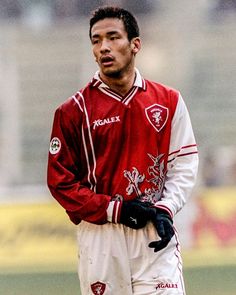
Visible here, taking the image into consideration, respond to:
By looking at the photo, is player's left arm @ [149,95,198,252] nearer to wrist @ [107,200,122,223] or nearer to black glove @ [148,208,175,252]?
black glove @ [148,208,175,252]

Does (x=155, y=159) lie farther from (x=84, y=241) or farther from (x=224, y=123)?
(x=224, y=123)

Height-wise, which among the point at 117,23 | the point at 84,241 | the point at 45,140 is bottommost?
the point at 45,140

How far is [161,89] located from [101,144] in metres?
0.41

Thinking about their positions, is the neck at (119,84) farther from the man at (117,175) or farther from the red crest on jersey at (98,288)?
the red crest on jersey at (98,288)

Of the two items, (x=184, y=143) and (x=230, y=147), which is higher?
(x=184, y=143)

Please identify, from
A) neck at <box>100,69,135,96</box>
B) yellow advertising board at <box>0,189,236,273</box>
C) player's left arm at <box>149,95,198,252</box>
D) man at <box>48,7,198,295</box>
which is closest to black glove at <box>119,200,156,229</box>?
man at <box>48,7,198,295</box>

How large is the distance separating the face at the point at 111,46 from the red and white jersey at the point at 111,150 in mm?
106

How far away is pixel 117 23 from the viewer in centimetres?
508

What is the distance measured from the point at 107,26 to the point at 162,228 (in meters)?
0.92

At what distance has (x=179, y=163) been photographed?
16.9 ft

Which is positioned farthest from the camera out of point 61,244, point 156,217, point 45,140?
point 45,140

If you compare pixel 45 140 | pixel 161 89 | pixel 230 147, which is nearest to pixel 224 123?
pixel 230 147

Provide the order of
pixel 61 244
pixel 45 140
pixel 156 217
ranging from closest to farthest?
pixel 156 217 < pixel 61 244 < pixel 45 140

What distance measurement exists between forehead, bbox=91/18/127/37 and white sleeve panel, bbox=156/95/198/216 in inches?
16.9
